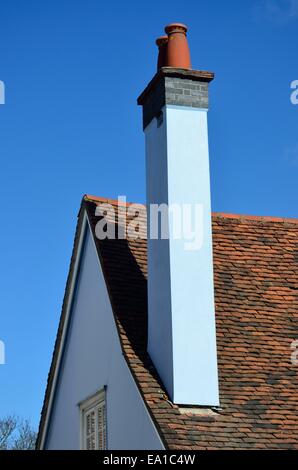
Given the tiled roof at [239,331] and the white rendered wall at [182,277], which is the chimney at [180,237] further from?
the tiled roof at [239,331]

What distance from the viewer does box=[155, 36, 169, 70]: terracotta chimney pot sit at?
14406 mm

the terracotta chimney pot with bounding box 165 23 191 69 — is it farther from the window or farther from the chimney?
the window

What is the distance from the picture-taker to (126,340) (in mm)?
13547

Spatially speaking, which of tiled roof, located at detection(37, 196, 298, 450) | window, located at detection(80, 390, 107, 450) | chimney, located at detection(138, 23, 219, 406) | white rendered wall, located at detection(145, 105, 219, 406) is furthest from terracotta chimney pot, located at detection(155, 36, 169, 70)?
window, located at detection(80, 390, 107, 450)

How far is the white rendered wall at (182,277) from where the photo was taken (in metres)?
12.6

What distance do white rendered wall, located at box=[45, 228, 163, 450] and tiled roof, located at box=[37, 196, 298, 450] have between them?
0.27 m

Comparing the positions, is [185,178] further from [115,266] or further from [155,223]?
[115,266]

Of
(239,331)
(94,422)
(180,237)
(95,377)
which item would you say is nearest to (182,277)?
(180,237)

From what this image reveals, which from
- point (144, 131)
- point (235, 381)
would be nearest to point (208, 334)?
point (235, 381)

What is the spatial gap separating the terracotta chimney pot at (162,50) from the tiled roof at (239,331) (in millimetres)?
2667

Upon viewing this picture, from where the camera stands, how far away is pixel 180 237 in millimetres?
13180

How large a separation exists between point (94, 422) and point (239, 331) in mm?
2609

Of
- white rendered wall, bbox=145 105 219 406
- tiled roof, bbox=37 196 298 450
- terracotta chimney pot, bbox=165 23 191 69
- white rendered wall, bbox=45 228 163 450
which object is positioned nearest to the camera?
tiled roof, bbox=37 196 298 450

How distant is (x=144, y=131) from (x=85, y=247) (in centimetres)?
251
